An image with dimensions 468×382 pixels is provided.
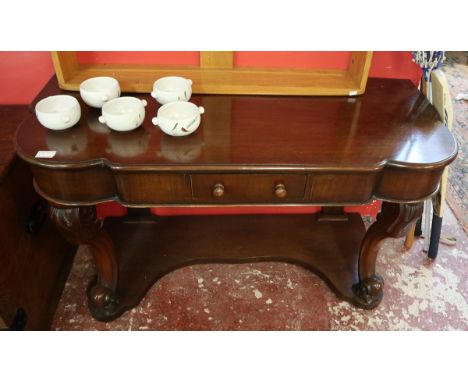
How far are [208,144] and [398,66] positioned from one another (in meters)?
0.94

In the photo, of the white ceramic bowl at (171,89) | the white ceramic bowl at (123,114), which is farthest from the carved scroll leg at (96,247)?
the white ceramic bowl at (171,89)

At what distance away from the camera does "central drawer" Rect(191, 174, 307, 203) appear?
1086mm

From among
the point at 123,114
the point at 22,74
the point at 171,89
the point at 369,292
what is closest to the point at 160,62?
the point at 171,89

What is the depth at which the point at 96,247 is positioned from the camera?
138 centimetres

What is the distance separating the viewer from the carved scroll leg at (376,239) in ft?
4.11

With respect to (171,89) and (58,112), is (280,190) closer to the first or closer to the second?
(171,89)

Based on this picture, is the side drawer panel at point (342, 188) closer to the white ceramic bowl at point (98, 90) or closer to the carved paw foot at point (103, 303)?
the white ceramic bowl at point (98, 90)

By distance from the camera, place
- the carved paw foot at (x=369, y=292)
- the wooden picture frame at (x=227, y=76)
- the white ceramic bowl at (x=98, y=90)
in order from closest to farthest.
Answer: the white ceramic bowl at (x=98, y=90) < the wooden picture frame at (x=227, y=76) < the carved paw foot at (x=369, y=292)

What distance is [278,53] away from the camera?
1428mm

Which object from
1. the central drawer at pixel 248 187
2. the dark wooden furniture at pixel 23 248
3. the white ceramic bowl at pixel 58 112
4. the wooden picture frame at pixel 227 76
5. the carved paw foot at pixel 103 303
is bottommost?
the carved paw foot at pixel 103 303

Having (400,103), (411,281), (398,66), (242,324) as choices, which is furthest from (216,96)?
(411,281)

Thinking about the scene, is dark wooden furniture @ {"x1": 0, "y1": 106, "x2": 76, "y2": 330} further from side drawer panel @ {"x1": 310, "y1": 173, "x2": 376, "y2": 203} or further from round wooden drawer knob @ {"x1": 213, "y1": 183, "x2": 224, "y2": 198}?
side drawer panel @ {"x1": 310, "y1": 173, "x2": 376, "y2": 203}

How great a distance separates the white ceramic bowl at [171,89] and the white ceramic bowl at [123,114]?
0.22 ft

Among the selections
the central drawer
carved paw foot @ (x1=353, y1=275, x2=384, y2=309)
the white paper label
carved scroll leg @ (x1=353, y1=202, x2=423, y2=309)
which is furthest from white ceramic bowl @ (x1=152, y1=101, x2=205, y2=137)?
carved paw foot @ (x1=353, y1=275, x2=384, y2=309)
